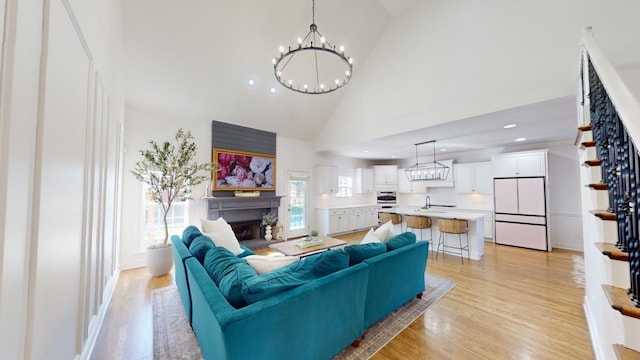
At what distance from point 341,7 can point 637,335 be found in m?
4.98

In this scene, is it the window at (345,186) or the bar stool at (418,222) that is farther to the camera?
the window at (345,186)

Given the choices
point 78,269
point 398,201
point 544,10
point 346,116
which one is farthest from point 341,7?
point 398,201

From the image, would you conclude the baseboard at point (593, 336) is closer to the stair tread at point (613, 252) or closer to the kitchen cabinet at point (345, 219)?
the stair tread at point (613, 252)

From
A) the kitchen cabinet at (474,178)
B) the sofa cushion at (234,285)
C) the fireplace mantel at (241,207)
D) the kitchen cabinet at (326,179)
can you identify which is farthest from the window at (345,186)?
the sofa cushion at (234,285)

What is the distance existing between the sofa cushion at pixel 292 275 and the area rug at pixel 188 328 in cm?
79

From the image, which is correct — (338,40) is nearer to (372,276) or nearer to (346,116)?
(346,116)

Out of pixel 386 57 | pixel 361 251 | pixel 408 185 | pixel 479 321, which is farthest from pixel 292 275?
pixel 408 185

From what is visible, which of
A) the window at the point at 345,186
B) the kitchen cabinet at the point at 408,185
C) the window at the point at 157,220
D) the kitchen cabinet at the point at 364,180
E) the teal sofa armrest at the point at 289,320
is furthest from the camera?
the kitchen cabinet at the point at 364,180

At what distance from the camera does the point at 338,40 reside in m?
4.64

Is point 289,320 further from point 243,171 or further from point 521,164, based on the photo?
point 521,164

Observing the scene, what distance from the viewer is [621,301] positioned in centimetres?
117

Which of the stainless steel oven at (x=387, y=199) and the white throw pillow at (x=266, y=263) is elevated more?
the stainless steel oven at (x=387, y=199)

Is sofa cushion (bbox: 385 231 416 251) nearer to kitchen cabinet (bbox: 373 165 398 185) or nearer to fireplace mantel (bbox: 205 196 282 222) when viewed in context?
fireplace mantel (bbox: 205 196 282 222)

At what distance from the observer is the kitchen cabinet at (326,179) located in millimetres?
7133
